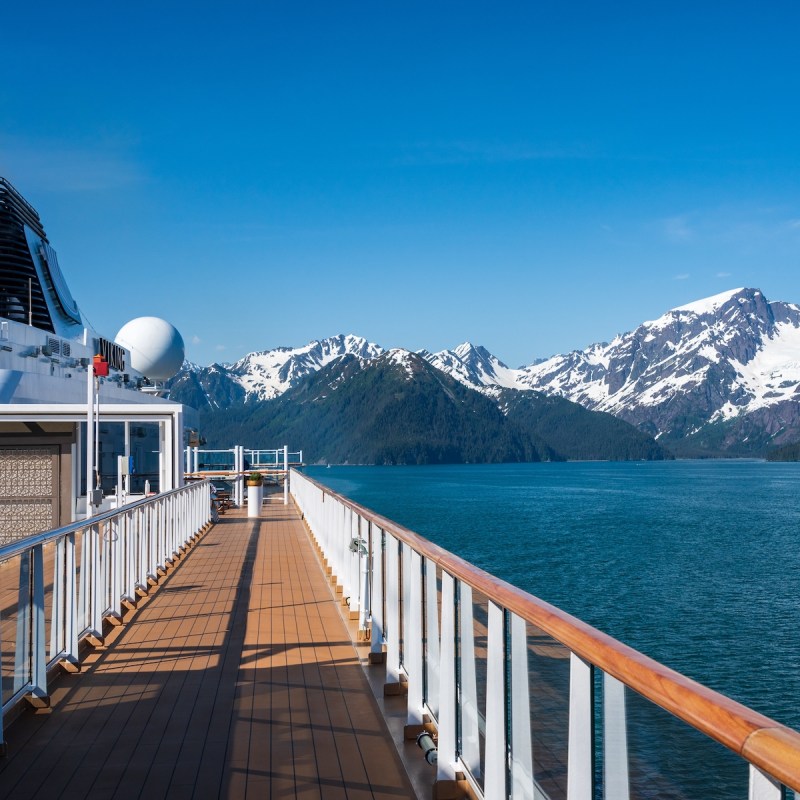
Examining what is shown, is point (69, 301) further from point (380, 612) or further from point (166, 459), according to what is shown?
point (380, 612)

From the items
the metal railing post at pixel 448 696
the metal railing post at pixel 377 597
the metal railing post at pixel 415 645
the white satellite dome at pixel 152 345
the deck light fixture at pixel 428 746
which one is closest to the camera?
the metal railing post at pixel 448 696

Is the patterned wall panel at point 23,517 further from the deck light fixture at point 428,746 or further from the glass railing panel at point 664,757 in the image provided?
the glass railing panel at point 664,757

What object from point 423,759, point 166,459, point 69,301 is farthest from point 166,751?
point 69,301

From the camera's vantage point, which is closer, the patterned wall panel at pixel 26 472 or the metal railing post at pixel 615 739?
the metal railing post at pixel 615 739

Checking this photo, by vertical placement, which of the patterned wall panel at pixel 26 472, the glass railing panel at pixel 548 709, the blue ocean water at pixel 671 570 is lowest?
the blue ocean water at pixel 671 570

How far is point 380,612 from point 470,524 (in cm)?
3876

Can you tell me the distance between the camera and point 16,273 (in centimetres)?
3516

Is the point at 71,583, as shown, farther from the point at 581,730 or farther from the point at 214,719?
the point at 581,730

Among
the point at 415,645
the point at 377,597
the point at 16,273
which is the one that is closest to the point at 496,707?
the point at 415,645

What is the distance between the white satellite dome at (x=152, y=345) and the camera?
3631 centimetres

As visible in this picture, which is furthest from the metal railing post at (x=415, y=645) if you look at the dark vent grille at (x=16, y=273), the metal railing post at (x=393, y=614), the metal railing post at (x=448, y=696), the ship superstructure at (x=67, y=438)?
the dark vent grille at (x=16, y=273)

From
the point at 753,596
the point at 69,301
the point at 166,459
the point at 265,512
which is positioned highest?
the point at 69,301

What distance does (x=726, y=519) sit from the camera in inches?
1852

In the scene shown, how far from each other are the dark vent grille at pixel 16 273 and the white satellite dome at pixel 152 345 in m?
3.13
